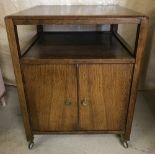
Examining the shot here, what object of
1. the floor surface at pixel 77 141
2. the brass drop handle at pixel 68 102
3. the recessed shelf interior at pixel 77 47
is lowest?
the floor surface at pixel 77 141

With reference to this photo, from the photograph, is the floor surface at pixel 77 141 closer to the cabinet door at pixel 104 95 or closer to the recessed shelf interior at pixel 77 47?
the cabinet door at pixel 104 95

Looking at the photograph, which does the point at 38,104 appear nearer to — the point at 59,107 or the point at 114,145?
the point at 59,107

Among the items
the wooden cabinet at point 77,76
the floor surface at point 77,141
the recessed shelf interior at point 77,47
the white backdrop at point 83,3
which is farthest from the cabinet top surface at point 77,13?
the floor surface at point 77,141

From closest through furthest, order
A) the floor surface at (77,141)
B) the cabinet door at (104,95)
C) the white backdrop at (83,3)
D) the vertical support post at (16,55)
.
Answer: the vertical support post at (16,55) < the cabinet door at (104,95) < the floor surface at (77,141) < the white backdrop at (83,3)

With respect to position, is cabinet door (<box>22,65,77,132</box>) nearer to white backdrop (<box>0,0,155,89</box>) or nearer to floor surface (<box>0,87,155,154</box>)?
floor surface (<box>0,87,155,154</box>)

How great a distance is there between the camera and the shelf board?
0.84m

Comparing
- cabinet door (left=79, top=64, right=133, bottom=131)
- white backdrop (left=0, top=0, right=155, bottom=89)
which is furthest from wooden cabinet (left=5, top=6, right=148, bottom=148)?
white backdrop (left=0, top=0, right=155, bottom=89)

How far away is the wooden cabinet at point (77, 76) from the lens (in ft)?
2.52

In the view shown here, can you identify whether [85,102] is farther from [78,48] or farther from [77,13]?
[77,13]

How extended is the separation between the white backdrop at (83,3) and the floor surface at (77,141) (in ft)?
1.19

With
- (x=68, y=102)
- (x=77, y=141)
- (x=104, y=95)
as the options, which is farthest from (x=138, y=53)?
(x=77, y=141)

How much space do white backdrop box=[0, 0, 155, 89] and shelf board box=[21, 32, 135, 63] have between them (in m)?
0.21

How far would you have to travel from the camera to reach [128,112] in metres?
0.98

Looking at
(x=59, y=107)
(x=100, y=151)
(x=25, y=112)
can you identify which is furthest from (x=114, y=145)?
(x=25, y=112)
